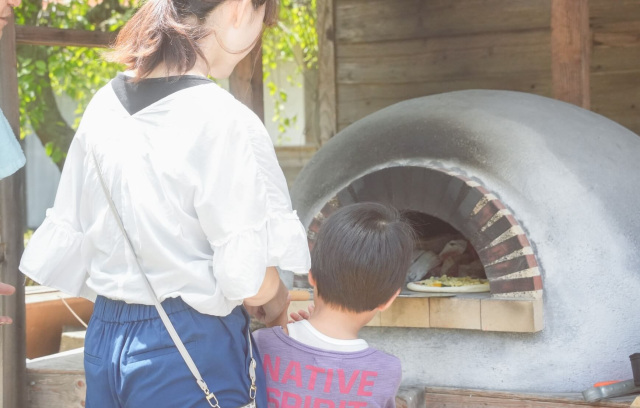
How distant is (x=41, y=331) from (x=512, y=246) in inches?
123

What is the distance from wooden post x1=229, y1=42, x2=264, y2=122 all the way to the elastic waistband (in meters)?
2.49

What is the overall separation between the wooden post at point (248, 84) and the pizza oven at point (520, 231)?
2.97 feet

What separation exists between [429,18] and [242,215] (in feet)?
12.5

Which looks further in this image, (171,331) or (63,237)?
(63,237)

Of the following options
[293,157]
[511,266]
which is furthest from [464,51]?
[293,157]

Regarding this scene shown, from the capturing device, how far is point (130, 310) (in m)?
1.82

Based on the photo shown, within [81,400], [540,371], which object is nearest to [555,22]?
[540,371]

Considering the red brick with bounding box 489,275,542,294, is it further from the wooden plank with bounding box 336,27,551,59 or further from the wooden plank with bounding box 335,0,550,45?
the wooden plank with bounding box 335,0,550,45

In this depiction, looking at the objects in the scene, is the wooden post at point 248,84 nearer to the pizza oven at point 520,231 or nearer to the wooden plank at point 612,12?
the pizza oven at point 520,231

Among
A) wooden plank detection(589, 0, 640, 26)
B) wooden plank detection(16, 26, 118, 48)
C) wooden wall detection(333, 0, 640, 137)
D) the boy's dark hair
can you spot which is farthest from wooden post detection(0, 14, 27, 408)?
wooden plank detection(589, 0, 640, 26)

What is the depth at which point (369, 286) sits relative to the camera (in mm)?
2070

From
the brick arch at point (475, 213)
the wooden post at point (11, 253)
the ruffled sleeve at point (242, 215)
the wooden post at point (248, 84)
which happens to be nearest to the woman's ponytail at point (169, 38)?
the ruffled sleeve at point (242, 215)

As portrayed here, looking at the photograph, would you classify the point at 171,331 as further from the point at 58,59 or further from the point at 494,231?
the point at 58,59

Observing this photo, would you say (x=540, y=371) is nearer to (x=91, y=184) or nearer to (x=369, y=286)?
(x=369, y=286)
